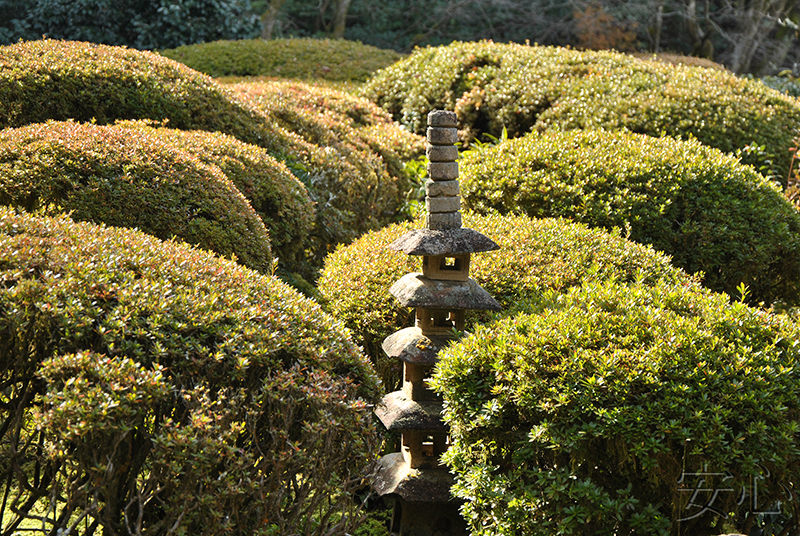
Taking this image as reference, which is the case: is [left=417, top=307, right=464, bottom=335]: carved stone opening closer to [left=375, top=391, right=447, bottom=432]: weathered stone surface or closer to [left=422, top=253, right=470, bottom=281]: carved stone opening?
[left=422, top=253, right=470, bottom=281]: carved stone opening

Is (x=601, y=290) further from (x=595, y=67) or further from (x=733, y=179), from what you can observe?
(x=595, y=67)

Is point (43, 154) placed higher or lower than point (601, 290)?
higher

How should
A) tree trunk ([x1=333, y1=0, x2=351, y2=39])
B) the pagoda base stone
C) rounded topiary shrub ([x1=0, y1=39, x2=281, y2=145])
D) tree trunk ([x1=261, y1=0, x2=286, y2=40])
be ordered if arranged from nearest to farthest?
the pagoda base stone, rounded topiary shrub ([x1=0, y1=39, x2=281, y2=145]), tree trunk ([x1=261, y1=0, x2=286, y2=40]), tree trunk ([x1=333, y1=0, x2=351, y2=39])

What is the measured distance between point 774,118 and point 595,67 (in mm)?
2401

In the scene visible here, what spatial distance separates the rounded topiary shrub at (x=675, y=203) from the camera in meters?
6.24

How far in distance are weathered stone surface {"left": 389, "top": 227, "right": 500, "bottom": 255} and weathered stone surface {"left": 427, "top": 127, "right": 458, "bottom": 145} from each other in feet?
1.64

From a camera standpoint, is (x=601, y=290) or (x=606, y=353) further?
(x=601, y=290)

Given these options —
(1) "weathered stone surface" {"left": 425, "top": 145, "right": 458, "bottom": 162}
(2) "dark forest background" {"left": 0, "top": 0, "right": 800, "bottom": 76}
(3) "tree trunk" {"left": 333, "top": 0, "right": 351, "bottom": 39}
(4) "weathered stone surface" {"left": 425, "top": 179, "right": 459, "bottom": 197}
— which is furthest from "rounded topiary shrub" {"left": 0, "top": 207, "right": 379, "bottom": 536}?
(3) "tree trunk" {"left": 333, "top": 0, "right": 351, "bottom": 39}

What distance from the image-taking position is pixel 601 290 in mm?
4125

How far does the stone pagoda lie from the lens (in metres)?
3.95

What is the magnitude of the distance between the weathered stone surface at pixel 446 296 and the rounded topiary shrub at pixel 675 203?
2.61m

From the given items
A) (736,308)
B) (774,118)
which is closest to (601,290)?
(736,308)

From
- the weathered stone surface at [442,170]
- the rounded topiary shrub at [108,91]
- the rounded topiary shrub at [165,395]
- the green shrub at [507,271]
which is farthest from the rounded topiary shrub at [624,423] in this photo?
the rounded topiary shrub at [108,91]

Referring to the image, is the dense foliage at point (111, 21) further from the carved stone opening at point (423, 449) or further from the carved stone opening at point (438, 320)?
the carved stone opening at point (423, 449)
